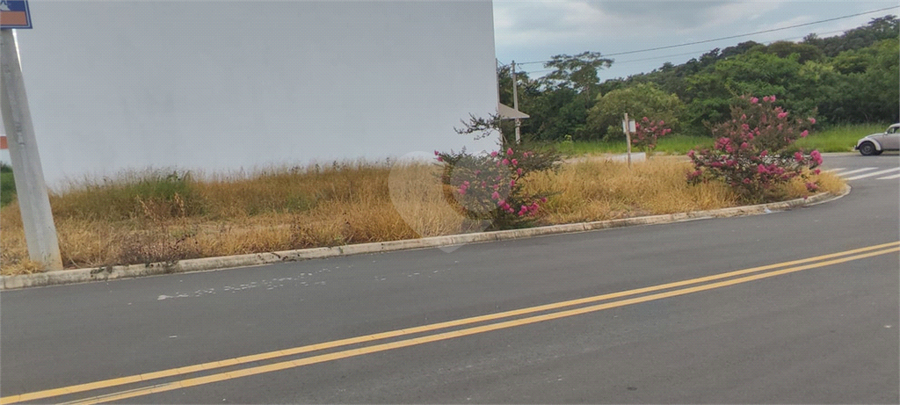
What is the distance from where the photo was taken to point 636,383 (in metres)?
A: 3.98

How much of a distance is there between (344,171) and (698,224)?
356 inches

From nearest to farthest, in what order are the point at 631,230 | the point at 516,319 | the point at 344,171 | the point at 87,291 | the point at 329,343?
the point at 329,343 → the point at 516,319 → the point at 87,291 → the point at 631,230 → the point at 344,171

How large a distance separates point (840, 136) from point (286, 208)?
37.4m

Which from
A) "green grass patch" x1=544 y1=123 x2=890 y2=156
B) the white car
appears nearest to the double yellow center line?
"green grass patch" x1=544 y1=123 x2=890 y2=156

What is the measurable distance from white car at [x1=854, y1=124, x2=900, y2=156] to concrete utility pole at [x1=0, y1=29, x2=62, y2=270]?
108 ft

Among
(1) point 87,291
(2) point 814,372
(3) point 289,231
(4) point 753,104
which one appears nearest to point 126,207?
(3) point 289,231

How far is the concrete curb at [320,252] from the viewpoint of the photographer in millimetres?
7684

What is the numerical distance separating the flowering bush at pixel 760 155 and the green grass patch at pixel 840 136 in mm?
21139

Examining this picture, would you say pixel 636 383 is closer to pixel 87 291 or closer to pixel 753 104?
pixel 87 291

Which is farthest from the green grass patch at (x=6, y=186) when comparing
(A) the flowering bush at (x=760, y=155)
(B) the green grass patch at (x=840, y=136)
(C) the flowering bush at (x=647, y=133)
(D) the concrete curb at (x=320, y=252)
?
(B) the green grass patch at (x=840, y=136)

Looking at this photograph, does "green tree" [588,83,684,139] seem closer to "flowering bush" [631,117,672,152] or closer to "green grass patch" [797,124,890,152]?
"green grass patch" [797,124,890,152]

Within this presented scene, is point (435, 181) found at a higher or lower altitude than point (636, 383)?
higher

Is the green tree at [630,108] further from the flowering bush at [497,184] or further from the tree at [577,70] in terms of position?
the flowering bush at [497,184]

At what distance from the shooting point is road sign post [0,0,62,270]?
25.3ft
